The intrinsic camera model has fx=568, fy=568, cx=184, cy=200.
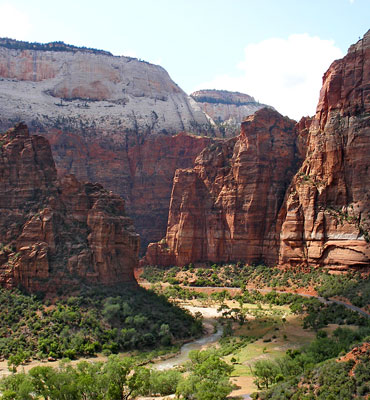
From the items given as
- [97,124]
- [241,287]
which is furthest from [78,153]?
[241,287]

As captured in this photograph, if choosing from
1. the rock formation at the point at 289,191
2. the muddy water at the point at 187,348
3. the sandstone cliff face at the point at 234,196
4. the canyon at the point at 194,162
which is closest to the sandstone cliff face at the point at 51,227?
the canyon at the point at 194,162

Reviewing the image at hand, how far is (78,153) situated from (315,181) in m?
72.8

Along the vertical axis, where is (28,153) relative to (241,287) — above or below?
above

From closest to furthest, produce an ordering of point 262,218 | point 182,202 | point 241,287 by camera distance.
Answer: point 241,287
point 262,218
point 182,202

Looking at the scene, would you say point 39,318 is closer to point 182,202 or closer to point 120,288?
point 120,288

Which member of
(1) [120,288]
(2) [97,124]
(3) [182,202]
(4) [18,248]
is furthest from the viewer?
(2) [97,124]

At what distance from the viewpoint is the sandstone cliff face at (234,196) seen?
107 meters

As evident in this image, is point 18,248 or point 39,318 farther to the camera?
point 18,248

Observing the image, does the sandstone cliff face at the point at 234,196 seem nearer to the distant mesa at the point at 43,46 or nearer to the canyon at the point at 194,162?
the canyon at the point at 194,162

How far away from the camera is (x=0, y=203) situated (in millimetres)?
67750

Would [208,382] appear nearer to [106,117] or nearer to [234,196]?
[234,196]

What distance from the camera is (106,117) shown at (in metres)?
162

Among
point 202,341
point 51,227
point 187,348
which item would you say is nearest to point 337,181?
point 202,341

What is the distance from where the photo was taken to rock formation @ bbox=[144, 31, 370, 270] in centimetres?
8794
